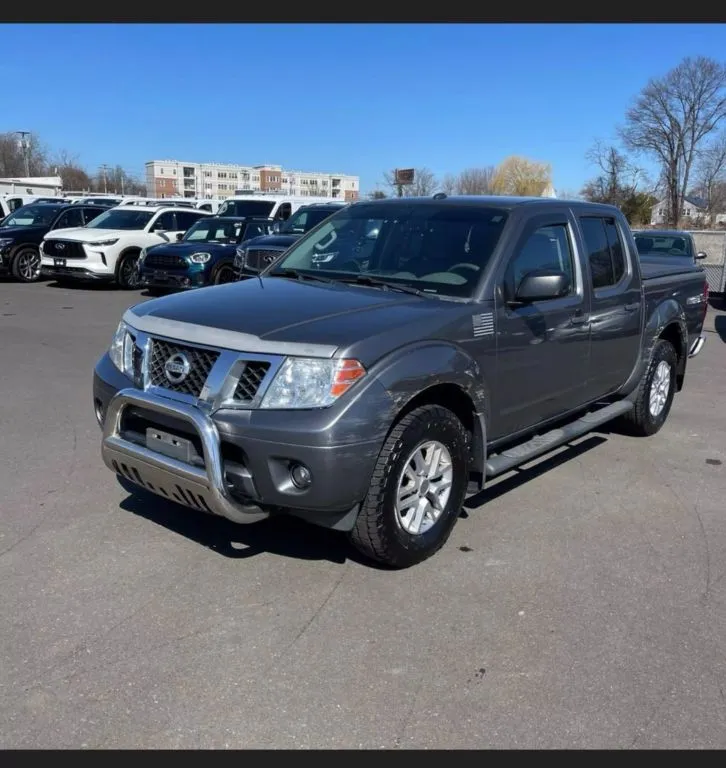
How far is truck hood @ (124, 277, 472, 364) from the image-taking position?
3.50 metres

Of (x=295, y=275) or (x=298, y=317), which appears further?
(x=295, y=275)

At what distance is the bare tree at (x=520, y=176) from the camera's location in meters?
60.2

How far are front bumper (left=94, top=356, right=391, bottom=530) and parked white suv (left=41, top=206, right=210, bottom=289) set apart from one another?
508 inches

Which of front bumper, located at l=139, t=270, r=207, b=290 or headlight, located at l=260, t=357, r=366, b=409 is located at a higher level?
headlight, located at l=260, t=357, r=366, b=409

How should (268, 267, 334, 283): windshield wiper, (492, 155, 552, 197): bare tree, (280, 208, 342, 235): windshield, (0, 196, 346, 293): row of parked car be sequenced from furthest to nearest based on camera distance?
1. (492, 155, 552, 197): bare tree
2. (280, 208, 342, 235): windshield
3. (0, 196, 346, 293): row of parked car
4. (268, 267, 334, 283): windshield wiper

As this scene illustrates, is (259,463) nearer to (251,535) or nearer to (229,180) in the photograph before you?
(251,535)

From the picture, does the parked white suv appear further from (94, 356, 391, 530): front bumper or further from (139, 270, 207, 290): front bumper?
(94, 356, 391, 530): front bumper

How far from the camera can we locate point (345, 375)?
3430mm

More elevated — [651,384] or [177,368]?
[177,368]

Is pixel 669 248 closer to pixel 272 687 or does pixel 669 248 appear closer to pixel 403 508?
pixel 403 508

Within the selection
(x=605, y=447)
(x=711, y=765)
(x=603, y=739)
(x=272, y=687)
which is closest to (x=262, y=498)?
(x=272, y=687)

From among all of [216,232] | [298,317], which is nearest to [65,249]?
[216,232]

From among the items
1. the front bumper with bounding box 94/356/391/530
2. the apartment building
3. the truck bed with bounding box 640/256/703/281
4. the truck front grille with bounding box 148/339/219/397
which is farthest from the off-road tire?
the apartment building

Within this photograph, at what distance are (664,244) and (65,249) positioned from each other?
12514mm
